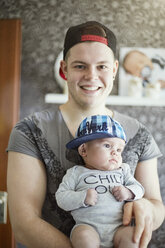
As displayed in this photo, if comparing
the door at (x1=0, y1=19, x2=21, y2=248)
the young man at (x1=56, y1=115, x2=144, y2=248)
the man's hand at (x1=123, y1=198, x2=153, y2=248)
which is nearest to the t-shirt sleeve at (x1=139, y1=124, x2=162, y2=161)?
the young man at (x1=56, y1=115, x2=144, y2=248)

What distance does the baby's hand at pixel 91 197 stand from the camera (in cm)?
98

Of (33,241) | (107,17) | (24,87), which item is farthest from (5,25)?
(33,241)

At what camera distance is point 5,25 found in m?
1.73

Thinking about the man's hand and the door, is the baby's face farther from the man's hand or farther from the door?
the door

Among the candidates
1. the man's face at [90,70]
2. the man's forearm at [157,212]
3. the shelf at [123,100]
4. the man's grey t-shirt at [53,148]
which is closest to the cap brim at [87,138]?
the man's grey t-shirt at [53,148]

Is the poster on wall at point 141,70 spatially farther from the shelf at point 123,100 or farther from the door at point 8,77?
the door at point 8,77

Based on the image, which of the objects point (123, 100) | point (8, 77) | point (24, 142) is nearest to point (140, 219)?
point (24, 142)

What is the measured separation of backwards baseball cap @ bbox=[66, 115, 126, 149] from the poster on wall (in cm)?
66

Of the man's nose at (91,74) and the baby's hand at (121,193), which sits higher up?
the man's nose at (91,74)

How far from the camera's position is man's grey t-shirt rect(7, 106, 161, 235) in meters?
1.18

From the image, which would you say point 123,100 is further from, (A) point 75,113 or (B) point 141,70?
(A) point 75,113

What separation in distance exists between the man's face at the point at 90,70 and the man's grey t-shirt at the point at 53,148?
164 mm

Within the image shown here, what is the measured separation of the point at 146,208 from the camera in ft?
3.35

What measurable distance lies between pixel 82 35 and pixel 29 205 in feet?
2.39
